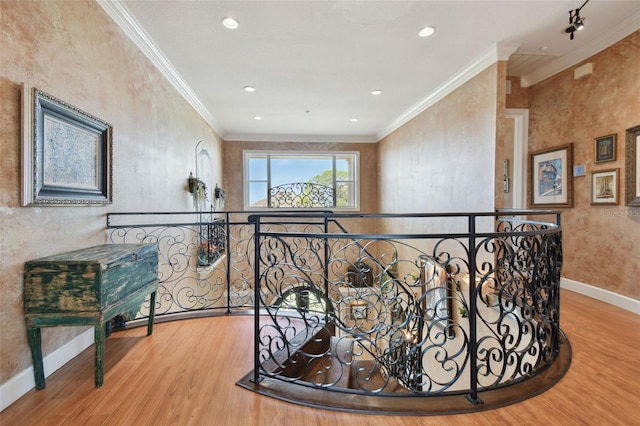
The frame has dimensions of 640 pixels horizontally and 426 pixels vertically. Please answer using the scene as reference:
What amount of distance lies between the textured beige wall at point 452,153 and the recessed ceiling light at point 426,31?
89 cm

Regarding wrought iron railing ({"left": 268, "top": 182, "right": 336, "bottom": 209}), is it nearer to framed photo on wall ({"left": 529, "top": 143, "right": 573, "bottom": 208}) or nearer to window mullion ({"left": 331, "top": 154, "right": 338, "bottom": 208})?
window mullion ({"left": 331, "top": 154, "right": 338, "bottom": 208})

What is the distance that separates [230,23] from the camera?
2635mm

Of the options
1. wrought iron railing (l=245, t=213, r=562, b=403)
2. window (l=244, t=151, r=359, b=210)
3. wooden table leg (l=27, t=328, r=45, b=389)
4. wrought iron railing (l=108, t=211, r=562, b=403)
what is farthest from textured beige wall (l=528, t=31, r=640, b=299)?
wooden table leg (l=27, t=328, r=45, b=389)

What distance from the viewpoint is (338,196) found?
7484 mm

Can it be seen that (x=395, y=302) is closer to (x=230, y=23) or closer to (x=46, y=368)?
(x=46, y=368)

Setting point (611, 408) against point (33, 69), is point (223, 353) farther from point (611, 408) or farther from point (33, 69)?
point (611, 408)

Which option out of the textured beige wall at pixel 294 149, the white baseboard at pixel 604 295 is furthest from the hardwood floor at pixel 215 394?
the textured beige wall at pixel 294 149

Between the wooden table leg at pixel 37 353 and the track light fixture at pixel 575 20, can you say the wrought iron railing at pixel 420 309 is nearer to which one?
the wooden table leg at pixel 37 353

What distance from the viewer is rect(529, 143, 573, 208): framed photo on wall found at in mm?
3738

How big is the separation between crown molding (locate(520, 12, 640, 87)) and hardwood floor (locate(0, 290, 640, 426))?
3016mm

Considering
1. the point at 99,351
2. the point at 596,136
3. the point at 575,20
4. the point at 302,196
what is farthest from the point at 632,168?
the point at 302,196

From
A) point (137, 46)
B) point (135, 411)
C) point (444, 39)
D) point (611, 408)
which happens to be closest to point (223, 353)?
point (135, 411)

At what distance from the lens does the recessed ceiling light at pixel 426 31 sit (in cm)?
278

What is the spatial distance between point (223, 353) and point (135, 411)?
27.5 inches
